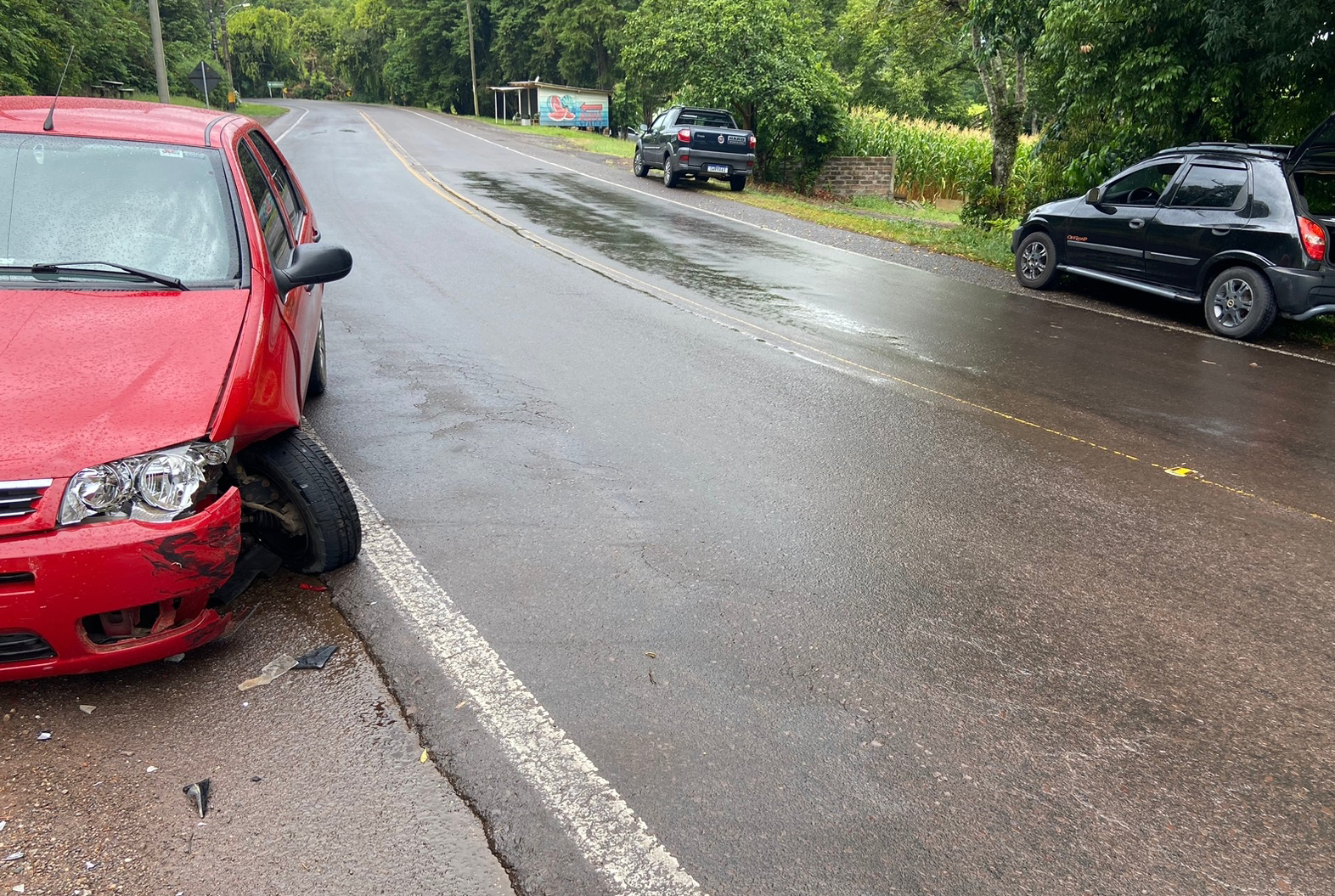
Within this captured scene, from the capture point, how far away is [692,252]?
1420 centimetres

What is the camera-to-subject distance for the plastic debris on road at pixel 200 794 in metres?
2.86

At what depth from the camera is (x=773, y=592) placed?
4.29 metres

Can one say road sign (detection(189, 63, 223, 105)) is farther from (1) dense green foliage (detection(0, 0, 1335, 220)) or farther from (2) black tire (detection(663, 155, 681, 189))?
(2) black tire (detection(663, 155, 681, 189))

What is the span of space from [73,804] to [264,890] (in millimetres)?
726

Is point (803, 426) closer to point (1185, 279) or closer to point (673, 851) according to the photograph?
point (673, 851)

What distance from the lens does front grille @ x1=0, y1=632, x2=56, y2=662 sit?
3.03 meters

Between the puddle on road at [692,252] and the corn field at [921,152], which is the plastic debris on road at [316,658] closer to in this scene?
the puddle on road at [692,252]

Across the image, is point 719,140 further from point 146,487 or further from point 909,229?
point 146,487

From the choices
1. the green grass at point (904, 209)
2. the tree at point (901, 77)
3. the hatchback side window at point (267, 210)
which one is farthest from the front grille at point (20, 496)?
the tree at point (901, 77)

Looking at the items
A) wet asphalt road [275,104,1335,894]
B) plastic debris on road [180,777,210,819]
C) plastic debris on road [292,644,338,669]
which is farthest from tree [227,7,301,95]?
plastic debris on road [180,777,210,819]

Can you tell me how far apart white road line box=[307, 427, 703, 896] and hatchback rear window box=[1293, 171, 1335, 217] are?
9617 mm

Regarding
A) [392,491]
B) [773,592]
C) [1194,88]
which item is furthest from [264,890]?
A: [1194,88]

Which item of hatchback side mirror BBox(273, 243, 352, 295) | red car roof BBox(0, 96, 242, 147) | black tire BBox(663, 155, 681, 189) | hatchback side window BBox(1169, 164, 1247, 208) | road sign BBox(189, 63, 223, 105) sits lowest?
black tire BBox(663, 155, 681, 189)

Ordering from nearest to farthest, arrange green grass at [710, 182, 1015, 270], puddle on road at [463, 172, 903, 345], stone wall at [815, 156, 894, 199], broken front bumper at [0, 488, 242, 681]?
broken front bumper at [0, 488, 242, 681] → puddle on road at [463, 172, 903, 345] → green grass at [710, 182, 1015, 270] → stone wall at [815, 156, 894, 199]
